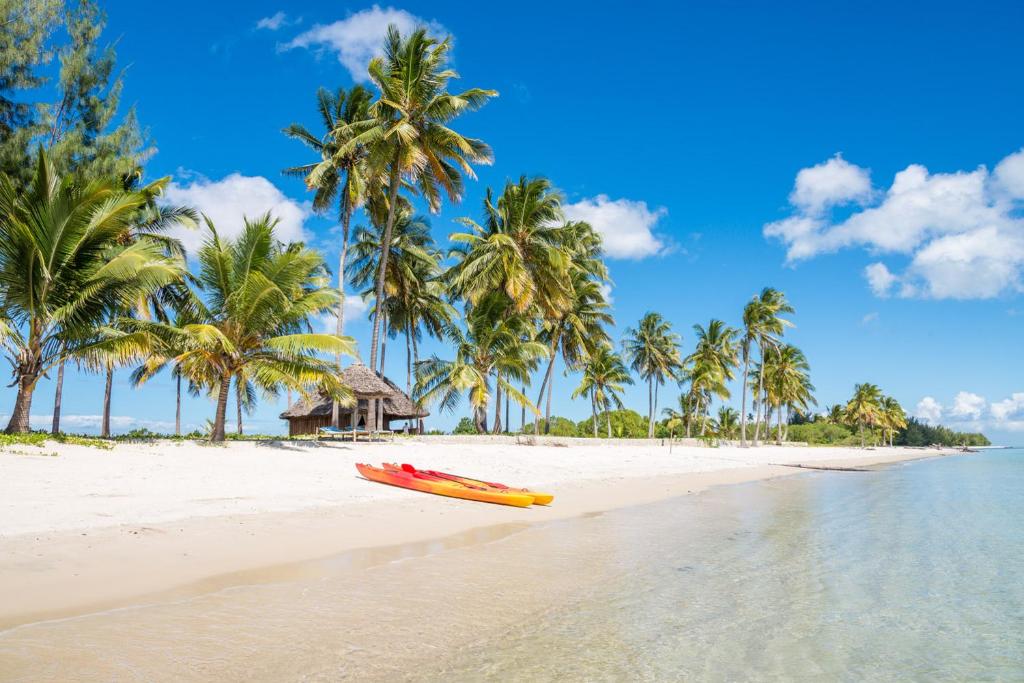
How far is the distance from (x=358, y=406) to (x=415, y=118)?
1100cm

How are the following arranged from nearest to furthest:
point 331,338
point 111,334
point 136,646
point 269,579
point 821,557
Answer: point 136,646
point 269,579
point 821,557
point 111,334
point 331,338

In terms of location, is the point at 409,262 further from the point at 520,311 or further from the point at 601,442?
the point at 601,442

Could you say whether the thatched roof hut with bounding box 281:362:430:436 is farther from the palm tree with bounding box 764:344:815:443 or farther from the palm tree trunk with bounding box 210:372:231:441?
the palm tree with bounding box 764:344:815:443

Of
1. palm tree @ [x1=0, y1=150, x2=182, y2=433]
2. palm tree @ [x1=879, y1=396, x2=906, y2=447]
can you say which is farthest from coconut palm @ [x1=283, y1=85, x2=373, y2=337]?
palm tree @ [x1=879, y1=396, x2=906, y2=447]

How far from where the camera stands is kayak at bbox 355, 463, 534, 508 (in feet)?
35.8

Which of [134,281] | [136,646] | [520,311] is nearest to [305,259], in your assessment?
[134,281]

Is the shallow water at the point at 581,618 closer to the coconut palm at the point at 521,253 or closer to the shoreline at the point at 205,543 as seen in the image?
the shoreline at the point at 205,543

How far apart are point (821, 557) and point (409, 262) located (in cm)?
2590

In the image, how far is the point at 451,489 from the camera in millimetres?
11086

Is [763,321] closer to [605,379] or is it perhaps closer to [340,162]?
[605,379]

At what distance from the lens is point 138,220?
21.6m

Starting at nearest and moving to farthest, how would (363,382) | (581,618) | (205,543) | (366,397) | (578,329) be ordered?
(581,618) < (205,543) < (366,397) < (363,382) < (578,329)

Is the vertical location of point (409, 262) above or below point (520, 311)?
above

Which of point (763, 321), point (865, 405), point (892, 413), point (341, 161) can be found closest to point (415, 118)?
point (341, 161)
